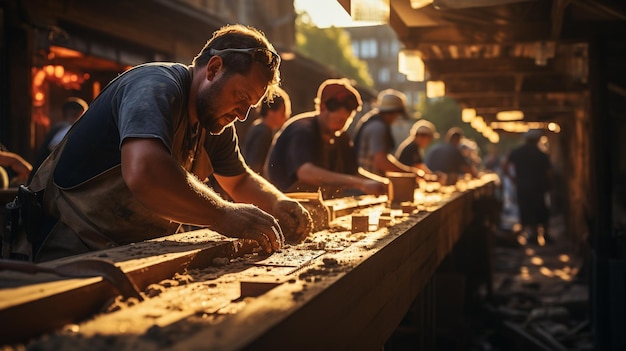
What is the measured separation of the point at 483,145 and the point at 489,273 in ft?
124

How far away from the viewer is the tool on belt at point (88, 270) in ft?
6.64

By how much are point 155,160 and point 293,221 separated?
1026 mm

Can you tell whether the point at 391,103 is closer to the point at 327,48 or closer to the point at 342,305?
the point at 342,305

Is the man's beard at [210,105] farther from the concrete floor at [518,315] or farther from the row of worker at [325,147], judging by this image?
the concrete floor at [518,315]

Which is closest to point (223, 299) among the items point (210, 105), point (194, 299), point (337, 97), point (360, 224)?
point (194, 299)

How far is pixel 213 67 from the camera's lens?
3.29m

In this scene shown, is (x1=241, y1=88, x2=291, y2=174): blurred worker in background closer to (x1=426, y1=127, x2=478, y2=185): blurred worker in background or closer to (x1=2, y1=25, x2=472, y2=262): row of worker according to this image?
(x1=2, y1=25, x2=472, y2=262): row of worker

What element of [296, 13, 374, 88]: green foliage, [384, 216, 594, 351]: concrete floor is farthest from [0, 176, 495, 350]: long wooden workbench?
[296, 13, 374, 88]: green foliage

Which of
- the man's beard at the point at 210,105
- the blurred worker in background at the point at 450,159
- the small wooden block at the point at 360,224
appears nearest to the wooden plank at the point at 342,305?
the small wooden block at the point at 360,224

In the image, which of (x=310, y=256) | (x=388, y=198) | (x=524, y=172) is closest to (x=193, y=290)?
(x=310, y=256)

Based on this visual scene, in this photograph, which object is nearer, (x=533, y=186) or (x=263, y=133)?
(x=263, y=133)

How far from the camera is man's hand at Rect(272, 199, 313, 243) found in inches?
139

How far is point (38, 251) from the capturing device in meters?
3.18

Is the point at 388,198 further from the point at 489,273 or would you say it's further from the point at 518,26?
the point at 489,273
